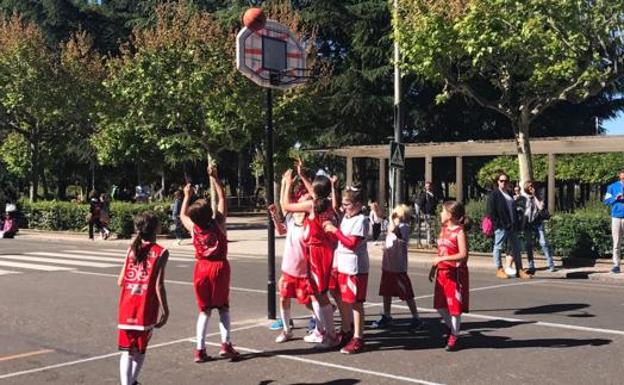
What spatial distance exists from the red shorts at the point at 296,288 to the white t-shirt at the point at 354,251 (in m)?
0.39

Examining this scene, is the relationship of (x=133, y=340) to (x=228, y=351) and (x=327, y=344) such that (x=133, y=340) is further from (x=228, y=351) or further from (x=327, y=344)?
(x=327, y=344)

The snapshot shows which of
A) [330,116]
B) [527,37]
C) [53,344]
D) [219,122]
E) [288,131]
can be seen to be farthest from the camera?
[330,116]

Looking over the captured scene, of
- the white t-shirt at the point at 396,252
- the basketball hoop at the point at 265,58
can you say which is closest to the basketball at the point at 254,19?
the basketball hoop at the point at 265,58

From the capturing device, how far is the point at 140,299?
5508 mm

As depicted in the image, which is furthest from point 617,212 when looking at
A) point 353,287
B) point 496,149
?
point 496,149

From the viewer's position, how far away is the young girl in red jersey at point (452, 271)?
7.29 metres

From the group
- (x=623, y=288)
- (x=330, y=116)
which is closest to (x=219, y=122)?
(x=330, y=116)

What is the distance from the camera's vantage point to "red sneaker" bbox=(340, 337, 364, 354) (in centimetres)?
712

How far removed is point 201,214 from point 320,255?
1.31m

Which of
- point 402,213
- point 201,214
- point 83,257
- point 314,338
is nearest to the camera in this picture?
point 201,214

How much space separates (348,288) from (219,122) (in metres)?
18.3

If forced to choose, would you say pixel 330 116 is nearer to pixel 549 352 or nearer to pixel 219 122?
pixel 219 122

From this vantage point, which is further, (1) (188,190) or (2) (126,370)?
(1) (188,190)

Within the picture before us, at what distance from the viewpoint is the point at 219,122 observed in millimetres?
24891
